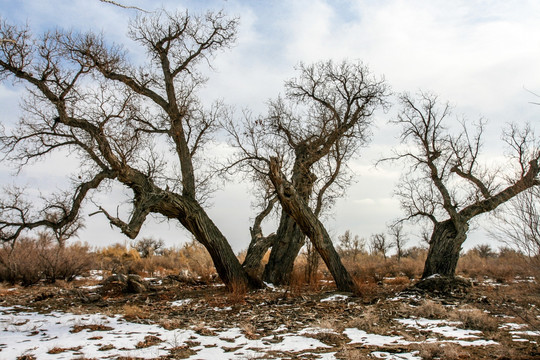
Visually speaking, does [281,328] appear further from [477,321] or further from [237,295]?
[477,321]

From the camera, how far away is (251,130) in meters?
13.6

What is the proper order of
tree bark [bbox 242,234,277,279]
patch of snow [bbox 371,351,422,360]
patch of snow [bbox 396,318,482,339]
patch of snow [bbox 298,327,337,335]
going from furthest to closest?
tree bark [bbox 242,234,277,279] → patch of snow [bbox 298,327,337,335] → patch of snow [bbox 396,318,482,339] → patch of snow [bbox 371,351,422,360]

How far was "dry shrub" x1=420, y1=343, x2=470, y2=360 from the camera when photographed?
5.14 meters

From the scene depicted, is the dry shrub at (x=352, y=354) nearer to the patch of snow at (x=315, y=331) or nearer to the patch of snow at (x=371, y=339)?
the patch of snow at (x=371, y=339)

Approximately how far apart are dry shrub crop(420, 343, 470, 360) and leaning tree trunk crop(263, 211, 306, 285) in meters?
8.29

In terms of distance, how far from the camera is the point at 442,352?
5281 millimetres

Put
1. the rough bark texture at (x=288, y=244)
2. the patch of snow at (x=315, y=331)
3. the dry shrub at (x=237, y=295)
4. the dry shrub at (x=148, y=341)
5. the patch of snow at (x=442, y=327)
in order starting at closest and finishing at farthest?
the dry shrub at (x=148, y=341) → the patch of snow at (x=442, y=327) → the patch of snow at (x=315, y=331) → the dry shrub at (x=237, y=295) → the rough bark texture at (x=288, y=244)

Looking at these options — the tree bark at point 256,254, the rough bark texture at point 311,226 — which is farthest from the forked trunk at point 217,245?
the rough bark texture at point 311,226

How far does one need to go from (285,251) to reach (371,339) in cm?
748

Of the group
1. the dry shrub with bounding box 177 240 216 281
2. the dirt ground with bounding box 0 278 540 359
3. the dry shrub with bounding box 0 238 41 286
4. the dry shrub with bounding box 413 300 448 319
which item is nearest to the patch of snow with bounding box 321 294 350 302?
the dirt ground with bounding box 0 278 540 359

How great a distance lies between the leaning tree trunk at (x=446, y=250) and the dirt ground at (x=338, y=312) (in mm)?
1047

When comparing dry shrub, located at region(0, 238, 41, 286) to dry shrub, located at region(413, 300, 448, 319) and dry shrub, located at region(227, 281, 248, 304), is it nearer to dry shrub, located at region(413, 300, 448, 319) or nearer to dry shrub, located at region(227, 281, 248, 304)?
dry shrub, located at region(227, 281, 248, 304)

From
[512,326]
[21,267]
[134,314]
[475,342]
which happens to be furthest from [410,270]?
[21,267]

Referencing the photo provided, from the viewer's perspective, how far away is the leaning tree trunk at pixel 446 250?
525 inches
